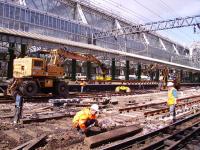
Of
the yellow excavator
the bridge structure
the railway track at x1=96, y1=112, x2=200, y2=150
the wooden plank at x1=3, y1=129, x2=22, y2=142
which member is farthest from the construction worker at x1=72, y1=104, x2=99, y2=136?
the bridge structure

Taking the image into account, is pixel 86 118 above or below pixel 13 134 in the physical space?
above

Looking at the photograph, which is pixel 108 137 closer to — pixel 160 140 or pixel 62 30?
pixel 160 140

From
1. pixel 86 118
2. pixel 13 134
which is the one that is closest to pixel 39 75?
pixel 13 134

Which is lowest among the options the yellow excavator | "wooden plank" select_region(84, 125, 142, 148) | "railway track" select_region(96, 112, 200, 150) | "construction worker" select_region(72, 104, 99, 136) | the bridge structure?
"railway track" select_region(96, 112, 200, 150)

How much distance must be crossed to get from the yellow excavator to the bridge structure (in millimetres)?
9833

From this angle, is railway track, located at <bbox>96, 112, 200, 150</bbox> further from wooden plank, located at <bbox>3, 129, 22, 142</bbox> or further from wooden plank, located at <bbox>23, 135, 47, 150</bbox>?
wooden plank, located at <bbox>3, 129, 22, 142</bbox>

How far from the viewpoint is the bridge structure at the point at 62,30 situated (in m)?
33.3

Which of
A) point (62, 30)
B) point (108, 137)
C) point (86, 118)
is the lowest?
point (108, 137)

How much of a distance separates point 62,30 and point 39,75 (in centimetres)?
3093

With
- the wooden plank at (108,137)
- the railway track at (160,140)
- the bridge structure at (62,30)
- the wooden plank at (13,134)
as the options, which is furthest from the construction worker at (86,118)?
the bridge structure at (62,30)

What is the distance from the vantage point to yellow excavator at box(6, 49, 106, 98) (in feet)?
66.3

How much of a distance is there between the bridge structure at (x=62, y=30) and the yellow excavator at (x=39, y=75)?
9833 mm

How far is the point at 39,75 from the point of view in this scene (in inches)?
818

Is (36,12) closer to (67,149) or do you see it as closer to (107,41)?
(107,41)
